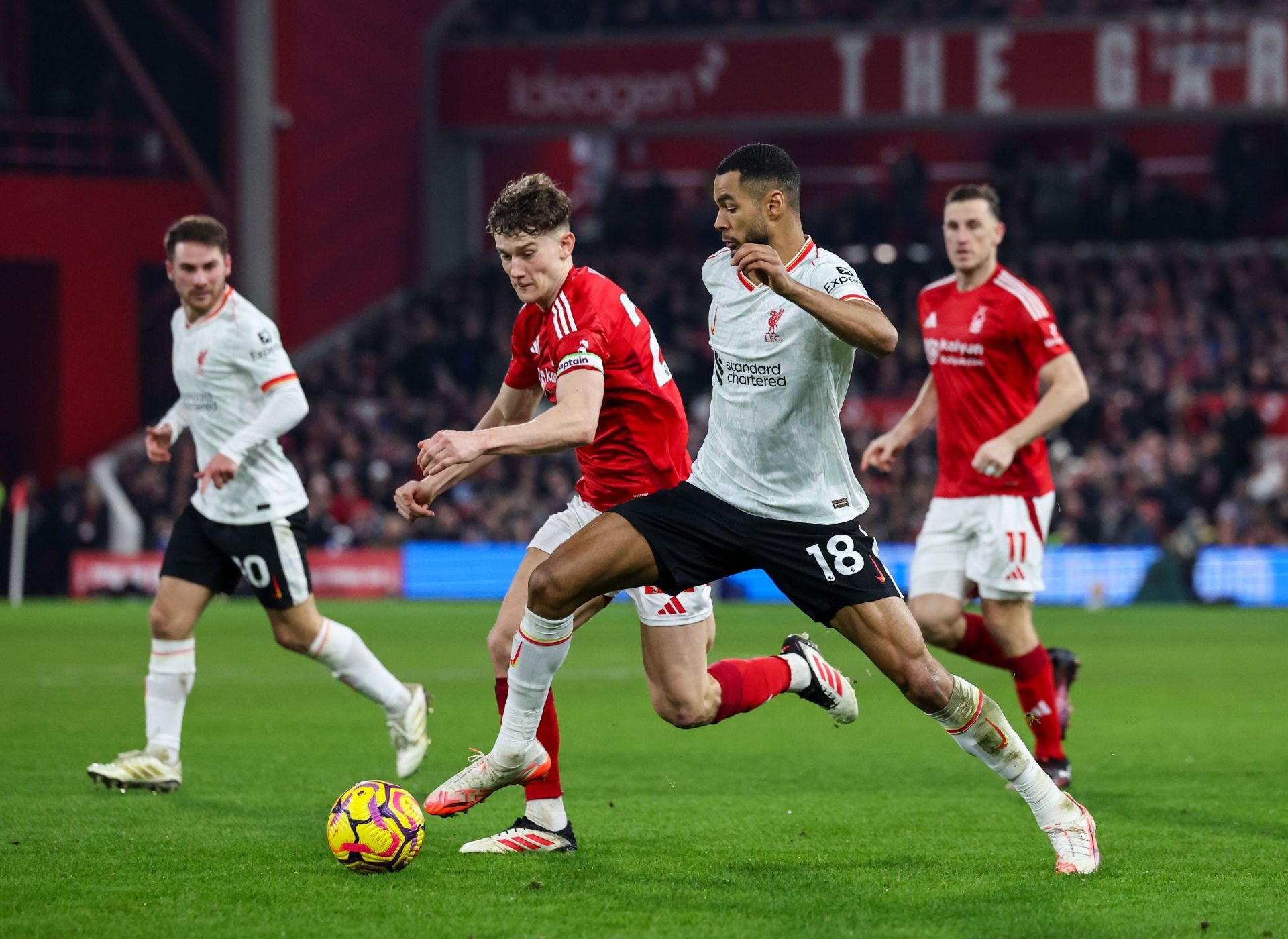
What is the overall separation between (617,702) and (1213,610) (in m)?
11.1

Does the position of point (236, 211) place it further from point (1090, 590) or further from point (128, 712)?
point (128, 712)

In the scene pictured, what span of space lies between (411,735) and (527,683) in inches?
87.8

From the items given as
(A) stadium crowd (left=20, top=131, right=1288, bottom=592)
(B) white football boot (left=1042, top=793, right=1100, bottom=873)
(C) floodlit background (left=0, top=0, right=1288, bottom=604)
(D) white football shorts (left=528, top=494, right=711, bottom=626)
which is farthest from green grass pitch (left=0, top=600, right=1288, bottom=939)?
(C) floodlit background (left=0, top=0, right=1288, bottom=604)

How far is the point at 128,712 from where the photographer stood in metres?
10.9

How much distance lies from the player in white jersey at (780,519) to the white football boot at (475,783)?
0.32 m

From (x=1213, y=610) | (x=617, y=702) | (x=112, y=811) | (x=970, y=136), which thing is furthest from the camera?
(x=970, y=136)

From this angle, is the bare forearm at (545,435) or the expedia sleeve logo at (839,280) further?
the expedia sleeve logo at (839,280)

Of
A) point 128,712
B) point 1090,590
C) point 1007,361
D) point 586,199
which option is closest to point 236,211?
point 586,199

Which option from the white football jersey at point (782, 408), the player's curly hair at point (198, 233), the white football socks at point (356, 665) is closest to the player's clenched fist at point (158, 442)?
the player's curly hair at point (198, 233)

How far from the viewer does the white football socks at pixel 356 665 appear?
8.10m

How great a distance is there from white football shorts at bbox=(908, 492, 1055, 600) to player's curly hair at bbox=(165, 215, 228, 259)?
363cm

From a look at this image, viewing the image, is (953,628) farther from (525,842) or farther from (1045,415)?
(525,842)

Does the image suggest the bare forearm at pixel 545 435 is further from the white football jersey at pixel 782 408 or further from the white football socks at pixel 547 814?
the white football socks at pixel 547 814

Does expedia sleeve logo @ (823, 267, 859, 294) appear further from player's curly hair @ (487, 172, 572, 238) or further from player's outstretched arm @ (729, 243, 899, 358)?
player's curly hair @ (487, 172, 572, 238)
